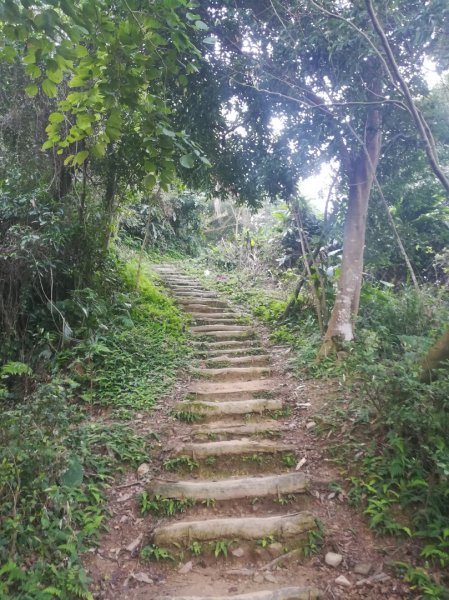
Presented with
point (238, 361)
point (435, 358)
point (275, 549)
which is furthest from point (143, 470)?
point (435, 358)

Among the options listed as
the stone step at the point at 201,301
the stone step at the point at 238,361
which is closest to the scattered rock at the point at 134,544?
the stone step at the point at 238,361

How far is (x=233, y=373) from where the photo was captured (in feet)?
19.3

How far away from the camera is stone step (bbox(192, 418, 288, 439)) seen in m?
4.42

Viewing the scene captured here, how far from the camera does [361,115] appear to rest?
17.9ft

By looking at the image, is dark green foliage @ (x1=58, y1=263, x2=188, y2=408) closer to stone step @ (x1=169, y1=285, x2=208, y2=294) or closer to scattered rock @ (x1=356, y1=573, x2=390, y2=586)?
stone step @ (x1=169, y1=285, x2=208, y2=294)

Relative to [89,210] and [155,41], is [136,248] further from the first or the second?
[155,41]

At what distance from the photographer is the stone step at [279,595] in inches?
105

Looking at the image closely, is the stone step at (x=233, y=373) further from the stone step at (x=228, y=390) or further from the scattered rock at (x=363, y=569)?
the scattered rock at (x=363, y=569)

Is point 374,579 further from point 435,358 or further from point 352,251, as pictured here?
point 352,251

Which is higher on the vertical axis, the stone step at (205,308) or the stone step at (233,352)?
the stone step at (205,308)

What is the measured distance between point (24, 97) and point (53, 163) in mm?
957

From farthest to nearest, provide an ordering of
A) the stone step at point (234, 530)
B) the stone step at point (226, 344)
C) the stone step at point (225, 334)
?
1. the stone step at point (225, 334)
2. the stone step at point (226, 344)
3. the stone step at point (234, 530)

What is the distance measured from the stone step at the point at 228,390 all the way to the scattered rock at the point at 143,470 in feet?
4.21

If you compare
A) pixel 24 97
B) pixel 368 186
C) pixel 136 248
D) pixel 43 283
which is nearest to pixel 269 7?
pixel 368 186
